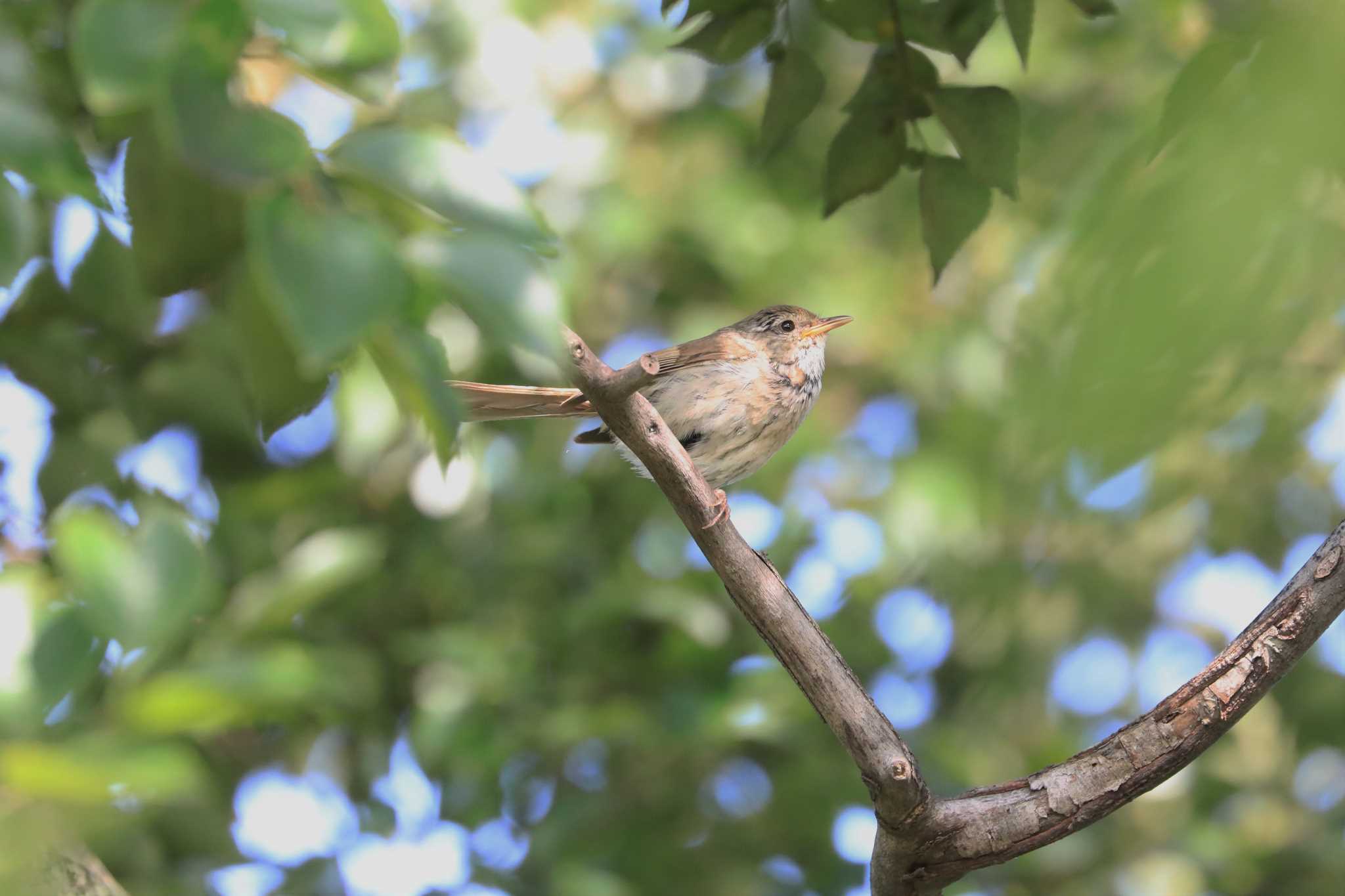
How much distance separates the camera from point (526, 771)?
17.3 ft

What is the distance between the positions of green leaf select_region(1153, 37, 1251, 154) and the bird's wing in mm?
3615

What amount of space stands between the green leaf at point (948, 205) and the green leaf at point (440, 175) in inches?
40.8

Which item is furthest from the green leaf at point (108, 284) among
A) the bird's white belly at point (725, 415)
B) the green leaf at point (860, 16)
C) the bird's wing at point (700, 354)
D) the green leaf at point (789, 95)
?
the bird's wing at point (700, 354)

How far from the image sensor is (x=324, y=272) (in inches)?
45.4

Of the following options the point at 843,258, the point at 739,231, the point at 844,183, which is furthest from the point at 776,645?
the point at 843,258

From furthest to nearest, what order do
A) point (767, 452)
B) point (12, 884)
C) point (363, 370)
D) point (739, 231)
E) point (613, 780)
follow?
point (739, 231) → point (613, 780) → point (767, 452) → point (363, 370) → point (12, 884)

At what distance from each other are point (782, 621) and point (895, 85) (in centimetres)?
101

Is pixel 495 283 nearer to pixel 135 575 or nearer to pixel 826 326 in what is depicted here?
pixel 135 575

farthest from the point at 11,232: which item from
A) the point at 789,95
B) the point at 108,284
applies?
the point at 789,95

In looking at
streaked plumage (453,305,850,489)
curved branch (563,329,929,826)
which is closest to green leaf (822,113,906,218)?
curved branch (563,329,929,826)

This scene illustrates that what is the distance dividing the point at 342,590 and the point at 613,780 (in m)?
1.40

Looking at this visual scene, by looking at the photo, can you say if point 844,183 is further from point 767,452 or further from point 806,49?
point 767,452

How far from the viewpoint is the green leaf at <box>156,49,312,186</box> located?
117 cm

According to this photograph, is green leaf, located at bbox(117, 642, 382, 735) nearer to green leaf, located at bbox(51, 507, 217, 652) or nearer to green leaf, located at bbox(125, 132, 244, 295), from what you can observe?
green leaf, located at bbox(51, 507, 217, 652)
